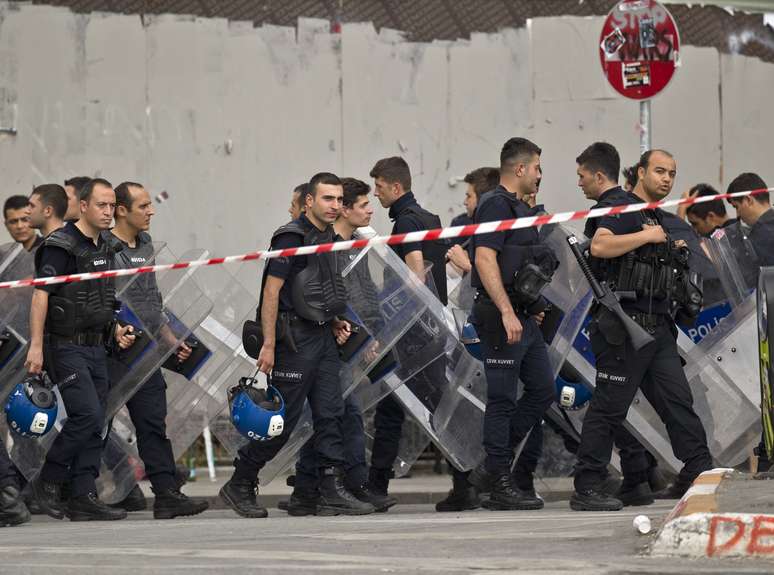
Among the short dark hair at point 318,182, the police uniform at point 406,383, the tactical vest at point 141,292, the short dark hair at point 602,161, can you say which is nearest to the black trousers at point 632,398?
the short dark hair at point 602,161

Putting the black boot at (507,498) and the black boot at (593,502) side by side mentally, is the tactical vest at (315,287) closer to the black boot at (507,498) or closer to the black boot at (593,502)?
the black boot at (507,498)

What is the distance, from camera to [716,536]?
719 centimetres

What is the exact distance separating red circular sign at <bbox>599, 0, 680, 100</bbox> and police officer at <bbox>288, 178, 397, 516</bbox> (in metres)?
2.13

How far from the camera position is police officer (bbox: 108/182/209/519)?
10.7 m

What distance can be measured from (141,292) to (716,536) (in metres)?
4.51

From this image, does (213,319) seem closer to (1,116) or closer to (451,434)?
(451,434)

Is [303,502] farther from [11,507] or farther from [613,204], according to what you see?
[613,204]

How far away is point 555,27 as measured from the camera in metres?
14.5

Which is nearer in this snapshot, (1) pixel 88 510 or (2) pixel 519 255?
(2) pixel 519 255

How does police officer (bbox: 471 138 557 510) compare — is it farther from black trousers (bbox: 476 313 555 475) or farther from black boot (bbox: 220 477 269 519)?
black boot (bbox: 220 477 269 519)

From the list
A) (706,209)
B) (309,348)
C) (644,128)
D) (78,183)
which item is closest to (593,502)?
(309,348)

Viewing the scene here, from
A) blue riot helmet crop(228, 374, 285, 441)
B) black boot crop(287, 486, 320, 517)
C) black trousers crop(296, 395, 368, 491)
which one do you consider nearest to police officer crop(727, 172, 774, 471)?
black trousers crop(296, 395, 368, 491)

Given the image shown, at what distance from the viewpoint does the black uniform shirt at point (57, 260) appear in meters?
10.3

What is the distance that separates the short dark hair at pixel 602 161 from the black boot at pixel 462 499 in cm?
190
